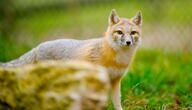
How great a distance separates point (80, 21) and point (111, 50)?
5.59 meters

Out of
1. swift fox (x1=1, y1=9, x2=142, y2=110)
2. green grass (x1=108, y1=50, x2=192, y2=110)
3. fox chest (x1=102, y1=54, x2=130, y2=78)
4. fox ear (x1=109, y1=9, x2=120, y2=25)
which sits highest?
fox ear (x1=109, y1=9, x2=120, y2=25)

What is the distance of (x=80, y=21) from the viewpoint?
11.4m

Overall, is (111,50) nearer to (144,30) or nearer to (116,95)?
(116,95)

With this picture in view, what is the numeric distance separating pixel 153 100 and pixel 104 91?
2406 mm

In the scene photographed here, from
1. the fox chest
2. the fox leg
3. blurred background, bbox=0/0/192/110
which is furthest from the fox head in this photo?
blurred background, bbox=0/0/192/110

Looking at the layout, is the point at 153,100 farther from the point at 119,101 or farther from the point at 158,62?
the point at 158,62

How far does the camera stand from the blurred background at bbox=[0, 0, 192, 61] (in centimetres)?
1024

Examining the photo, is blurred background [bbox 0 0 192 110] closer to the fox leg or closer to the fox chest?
the fox leg

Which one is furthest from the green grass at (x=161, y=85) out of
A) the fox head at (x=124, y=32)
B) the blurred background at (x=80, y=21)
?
the blurred background at (x=80, y=21)

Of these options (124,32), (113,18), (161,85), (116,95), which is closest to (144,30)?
(161,85)

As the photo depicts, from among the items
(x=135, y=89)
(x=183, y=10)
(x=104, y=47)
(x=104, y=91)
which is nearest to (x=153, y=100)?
(x=135, y=89)

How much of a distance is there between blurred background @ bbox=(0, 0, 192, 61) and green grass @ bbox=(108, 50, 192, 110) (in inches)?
34.2

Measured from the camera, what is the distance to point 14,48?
8734 mm

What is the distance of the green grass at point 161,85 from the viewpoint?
6133 mm
